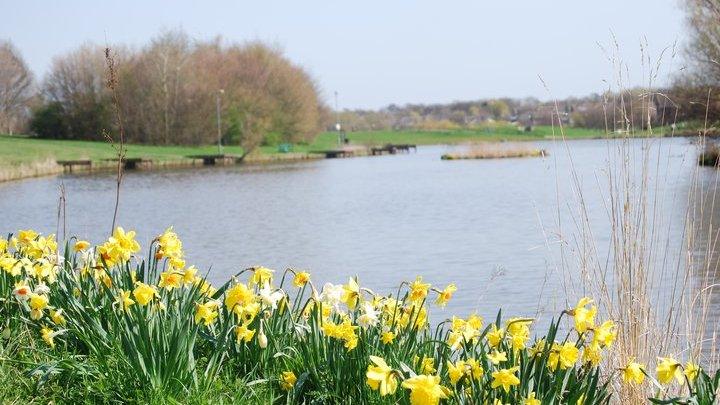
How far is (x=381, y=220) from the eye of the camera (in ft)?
72.6

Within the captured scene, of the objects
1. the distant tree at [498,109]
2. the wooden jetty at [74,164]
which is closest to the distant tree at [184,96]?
the wooden jetty at [74,164]

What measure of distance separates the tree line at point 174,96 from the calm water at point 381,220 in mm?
24149

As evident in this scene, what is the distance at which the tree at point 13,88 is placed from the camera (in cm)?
7100

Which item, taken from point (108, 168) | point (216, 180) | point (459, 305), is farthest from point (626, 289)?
point (108, 168)

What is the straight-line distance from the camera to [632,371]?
12.4 feet

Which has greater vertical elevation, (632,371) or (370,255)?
(632,371)

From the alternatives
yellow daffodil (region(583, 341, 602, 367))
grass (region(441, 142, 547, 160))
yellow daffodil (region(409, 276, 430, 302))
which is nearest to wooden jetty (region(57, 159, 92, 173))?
grass (region(441, 142, 547, 160))

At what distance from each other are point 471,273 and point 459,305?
8.71 feet

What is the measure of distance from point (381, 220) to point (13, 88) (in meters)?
58.1

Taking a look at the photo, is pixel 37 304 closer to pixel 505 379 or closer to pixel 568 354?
pixel 505 379

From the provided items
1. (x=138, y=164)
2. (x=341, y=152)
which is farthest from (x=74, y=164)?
(x=341, y=152)

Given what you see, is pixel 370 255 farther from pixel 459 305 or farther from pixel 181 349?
pixel 181 349

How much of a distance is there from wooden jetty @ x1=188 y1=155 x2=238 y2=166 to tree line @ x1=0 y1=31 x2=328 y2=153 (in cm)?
311

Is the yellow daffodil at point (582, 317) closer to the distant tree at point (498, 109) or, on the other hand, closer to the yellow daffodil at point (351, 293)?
the yellow daffodil at point (351, 293)
